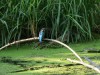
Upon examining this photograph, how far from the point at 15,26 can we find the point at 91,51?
3.86ft

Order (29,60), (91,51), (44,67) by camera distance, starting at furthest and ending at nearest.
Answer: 1. (91,51)
2. (29,60)
3. (44,67)

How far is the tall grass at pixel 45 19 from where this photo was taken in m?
4.85

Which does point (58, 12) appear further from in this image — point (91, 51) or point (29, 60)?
point (29, 60)

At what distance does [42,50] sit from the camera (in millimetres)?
4555

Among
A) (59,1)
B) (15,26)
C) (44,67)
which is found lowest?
(44,67)

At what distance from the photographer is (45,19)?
4.91 meters

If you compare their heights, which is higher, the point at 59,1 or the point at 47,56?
the point at 59,1

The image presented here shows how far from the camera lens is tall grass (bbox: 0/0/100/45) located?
485 centimetres

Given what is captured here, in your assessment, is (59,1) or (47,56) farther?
(59,1)

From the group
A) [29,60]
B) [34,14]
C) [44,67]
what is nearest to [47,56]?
[29,60]

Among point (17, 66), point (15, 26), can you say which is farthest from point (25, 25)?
point (17, 66)

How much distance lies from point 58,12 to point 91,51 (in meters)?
0.84

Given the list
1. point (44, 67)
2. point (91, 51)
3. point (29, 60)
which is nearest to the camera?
point (44, 67)

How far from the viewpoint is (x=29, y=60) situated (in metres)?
3.94
